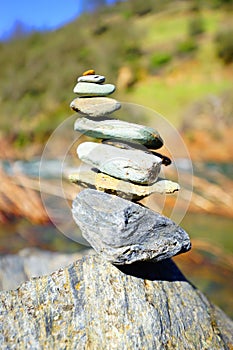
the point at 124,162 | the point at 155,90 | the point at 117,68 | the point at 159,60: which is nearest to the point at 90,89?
the point at 124,162

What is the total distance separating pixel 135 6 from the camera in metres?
44.2

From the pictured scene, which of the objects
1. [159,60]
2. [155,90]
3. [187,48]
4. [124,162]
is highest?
[187,48]

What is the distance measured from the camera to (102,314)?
2.35 meters

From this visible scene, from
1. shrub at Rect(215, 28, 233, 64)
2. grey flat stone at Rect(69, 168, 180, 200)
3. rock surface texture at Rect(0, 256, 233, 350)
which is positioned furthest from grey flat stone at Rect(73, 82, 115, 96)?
shrub at Rect(215, 28, 233, 64)

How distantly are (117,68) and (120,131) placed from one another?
25460 millimetres

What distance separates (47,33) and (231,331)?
113 ft

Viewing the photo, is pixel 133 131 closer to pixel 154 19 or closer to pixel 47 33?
pixel 47 33

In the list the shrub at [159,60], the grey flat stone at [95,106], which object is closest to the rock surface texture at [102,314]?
the grey flat stone at [95,106]

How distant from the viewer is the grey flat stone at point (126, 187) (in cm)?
257

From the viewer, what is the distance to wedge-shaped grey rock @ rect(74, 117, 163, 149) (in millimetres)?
2537

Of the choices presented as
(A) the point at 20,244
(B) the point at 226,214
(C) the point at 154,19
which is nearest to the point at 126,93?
(C) the point at 154,19

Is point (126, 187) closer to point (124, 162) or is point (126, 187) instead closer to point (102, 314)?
point (124, 162)

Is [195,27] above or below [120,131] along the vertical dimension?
above

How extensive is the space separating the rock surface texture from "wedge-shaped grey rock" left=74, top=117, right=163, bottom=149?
31.4 inches
